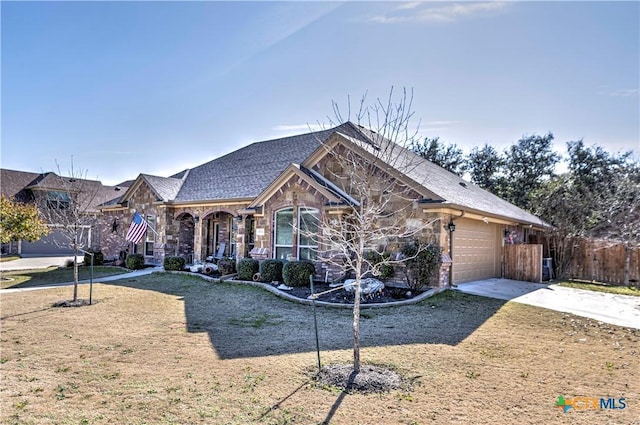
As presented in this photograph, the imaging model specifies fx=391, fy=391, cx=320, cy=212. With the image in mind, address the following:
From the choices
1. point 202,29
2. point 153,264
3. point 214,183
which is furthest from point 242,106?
point 153,264

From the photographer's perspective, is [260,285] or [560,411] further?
[260,285]

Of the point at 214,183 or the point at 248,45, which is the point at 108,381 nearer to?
the point at 248,45

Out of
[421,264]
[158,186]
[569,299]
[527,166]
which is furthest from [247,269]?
[527,166]

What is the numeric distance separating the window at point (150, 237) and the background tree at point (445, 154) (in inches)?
1059

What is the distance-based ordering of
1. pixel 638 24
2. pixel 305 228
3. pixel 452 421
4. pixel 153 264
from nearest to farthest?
pixel 452 421, pixel 638 24, pixel 305 228, pixel 153 264

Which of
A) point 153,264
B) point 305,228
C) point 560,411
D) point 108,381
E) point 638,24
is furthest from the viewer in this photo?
point 153,264

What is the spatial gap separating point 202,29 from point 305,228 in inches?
283

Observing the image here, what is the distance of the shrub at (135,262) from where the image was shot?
1898 centimetres

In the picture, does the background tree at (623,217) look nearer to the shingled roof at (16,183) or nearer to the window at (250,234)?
the window at (250,234)

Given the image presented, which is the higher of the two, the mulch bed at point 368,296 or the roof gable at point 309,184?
the roof gable at point 309,184

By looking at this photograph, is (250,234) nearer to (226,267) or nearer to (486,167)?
(226,267)

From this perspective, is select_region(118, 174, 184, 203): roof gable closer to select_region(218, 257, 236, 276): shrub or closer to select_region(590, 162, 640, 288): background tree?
select_region(218, 257, 236, 276): shrub

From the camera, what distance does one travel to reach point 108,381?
17.4 ft

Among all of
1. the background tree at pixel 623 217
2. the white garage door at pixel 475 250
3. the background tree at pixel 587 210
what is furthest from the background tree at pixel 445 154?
the white garage door at pixel 475 250
